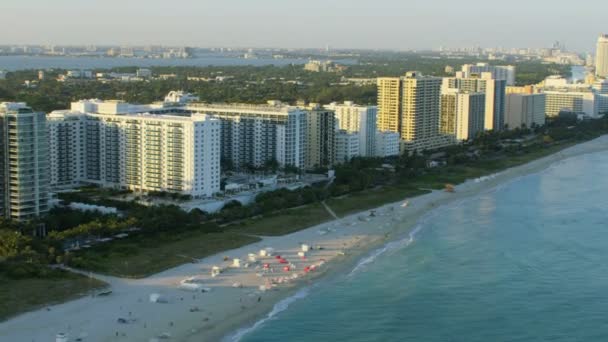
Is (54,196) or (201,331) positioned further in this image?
(54,196)

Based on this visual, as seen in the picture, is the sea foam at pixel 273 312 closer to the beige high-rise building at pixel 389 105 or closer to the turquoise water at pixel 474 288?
the turquoise water at pixel 474 288

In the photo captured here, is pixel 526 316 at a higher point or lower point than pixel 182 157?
lower

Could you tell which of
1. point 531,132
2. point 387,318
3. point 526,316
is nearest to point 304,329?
point 387,318

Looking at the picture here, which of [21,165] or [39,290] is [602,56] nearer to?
[21,165]

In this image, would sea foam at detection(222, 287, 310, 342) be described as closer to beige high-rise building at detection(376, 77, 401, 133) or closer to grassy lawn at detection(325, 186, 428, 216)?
grassy lawn at detection(325, 186, 428, 216)

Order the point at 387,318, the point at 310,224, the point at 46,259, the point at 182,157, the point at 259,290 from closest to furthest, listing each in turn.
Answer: the point at 387,318
the point at 259,290
the point at 46,259
the point at 310,224
the point at 182,157

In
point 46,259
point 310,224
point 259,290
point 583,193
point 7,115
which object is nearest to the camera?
point 259,290

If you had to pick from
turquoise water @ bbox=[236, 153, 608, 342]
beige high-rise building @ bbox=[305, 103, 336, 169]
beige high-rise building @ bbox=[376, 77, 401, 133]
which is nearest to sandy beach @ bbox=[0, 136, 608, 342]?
turquoise water @ bbox=[236, 153, 608, 342]

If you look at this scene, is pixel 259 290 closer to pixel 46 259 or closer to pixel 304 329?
pixel 304 329
